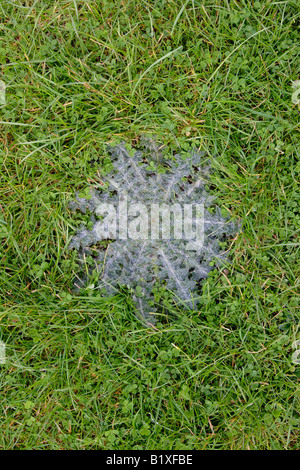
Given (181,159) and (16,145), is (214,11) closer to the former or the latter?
(181,159)

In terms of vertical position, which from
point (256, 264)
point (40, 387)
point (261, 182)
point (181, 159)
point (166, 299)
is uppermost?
point (181, 159)

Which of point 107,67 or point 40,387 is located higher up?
point 107,67

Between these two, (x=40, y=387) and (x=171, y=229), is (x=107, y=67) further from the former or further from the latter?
(x=40, y=387)
